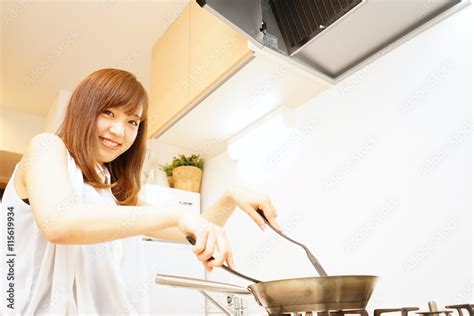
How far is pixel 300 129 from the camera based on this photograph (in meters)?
1.56

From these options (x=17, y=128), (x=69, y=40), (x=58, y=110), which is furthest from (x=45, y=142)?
(x=17, y=128)

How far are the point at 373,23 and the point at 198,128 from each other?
0.96m

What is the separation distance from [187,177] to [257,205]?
4.08ft

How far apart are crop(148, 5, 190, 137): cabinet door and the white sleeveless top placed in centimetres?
87

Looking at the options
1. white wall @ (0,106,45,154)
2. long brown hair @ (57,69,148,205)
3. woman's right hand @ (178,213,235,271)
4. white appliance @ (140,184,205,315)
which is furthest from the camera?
white wall @ (0,106,45,154)

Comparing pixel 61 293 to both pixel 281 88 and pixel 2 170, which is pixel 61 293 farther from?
pixel 2 170

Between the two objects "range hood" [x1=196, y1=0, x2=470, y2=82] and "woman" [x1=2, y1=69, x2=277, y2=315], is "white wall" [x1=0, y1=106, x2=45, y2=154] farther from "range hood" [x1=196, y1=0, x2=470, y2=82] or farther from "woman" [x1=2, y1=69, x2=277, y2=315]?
"range hood" [x1=196, y1=0, x2=470, y2=82]

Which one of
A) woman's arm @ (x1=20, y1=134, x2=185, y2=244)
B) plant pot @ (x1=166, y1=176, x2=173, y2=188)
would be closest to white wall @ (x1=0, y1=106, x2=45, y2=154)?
plant pot @ (x1=166, y1=176, x2=173, y2=188)

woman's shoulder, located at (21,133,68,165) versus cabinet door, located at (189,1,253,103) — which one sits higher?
cabinet door, located at (189,1,253,103)

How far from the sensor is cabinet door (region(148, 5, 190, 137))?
1.74 m

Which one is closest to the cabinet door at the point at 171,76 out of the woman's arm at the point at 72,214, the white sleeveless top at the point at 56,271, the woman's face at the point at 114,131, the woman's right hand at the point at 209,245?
the woman's face at the point at 114,131

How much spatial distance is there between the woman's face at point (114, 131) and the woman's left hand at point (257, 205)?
1.11 feet

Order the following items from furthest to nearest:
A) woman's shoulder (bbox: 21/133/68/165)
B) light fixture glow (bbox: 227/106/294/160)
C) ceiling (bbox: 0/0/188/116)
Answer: ceiling (bbox: 0/0/188/116)
light fixture glow (bbox: 227/106/294/160)
woman's shoulder (bbox: 21/133/68/165)

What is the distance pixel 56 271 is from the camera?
2.60 ft
